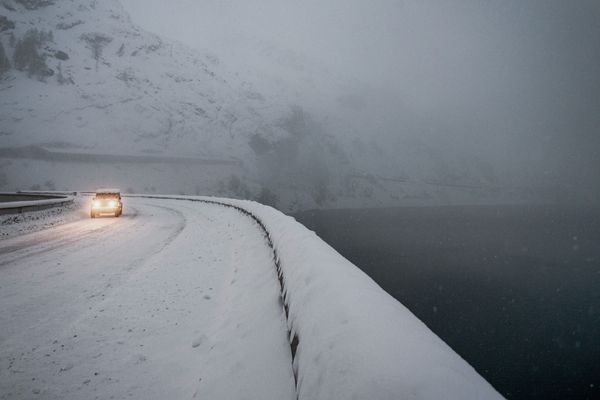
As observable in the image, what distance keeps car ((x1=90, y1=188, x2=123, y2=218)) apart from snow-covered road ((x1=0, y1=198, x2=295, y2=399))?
1056cm

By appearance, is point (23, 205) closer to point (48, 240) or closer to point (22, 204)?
point (22, 204)

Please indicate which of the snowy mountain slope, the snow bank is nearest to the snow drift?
the snow bank

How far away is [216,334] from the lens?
14.1ft

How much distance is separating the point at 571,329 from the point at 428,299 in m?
11.6

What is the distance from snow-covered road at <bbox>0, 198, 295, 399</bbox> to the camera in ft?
10.3

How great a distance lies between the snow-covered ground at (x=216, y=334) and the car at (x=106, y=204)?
37.8 ft

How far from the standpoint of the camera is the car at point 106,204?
18.2 meters

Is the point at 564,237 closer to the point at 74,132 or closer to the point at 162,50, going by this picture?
the point at 74,132

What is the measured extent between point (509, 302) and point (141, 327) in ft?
127

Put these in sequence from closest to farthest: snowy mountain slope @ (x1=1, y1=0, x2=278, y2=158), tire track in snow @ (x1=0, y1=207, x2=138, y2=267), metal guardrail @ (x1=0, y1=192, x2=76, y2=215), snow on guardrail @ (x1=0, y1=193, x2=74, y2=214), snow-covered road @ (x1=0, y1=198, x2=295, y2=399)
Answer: snow-covered road @ (x1=0, y1=198, x2=295, y2=399), tire track in snow @ (x1=0, y1=207, x2=138, y2=267), snow on guardrail @ (x1=0, y1=193, x2=74, y2=214), metal guardrail @ (x1=0, y1=192, x2=76, y2=215), snowy mountain slope @ (x1=1, y1=0, x2=278, y2=158)

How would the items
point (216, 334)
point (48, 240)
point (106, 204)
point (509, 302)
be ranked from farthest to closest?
1. point (509, 302)
2. point (106, 204)
3. point (48, 240)
4. point (216, 334)

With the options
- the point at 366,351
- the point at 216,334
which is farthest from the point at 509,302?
the point at 366,351

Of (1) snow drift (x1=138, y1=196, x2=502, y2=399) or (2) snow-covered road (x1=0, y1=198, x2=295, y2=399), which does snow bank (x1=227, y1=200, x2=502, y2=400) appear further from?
(2) snow-covered road (x1=0, y1=198, x2=295, y2=399)

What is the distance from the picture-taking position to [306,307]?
10.8ft
